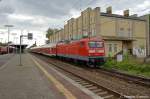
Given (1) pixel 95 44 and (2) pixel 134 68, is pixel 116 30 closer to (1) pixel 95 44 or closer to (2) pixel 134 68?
(1) pixel 95 44

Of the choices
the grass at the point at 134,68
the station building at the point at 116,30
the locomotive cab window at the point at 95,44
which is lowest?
the grass at the point at 134,68

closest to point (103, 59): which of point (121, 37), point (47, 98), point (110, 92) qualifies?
point (110, 92)

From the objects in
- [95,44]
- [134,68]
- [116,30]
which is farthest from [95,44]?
[116,30]

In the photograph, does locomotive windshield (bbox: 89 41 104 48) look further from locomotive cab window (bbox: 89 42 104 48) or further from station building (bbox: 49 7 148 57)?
station building (bbox: 49 7 148 57)

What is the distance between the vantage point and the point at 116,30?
57781 millimetres

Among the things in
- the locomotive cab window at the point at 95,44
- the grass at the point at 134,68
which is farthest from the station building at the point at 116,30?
the locomotive cab window at the point at 95,44

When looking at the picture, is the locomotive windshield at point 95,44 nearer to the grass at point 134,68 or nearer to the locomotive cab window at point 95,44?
the locomotive cab window at point 95,44

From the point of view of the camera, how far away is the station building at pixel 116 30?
182 ft

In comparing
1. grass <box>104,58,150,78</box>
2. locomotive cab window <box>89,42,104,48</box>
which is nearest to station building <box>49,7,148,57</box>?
grass <box>104,58,150,78</box>

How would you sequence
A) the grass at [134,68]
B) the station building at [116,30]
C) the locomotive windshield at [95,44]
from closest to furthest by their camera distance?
the grass at [134,68], the locomotive windshield at [95,44], the station building at [116,30]

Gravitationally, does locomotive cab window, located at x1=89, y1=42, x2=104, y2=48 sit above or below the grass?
above

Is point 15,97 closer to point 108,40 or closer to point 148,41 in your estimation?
point 108,40

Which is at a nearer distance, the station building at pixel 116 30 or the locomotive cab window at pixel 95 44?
the locomotive cab window at pixel 95 44

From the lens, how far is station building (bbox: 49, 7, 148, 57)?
182ft
